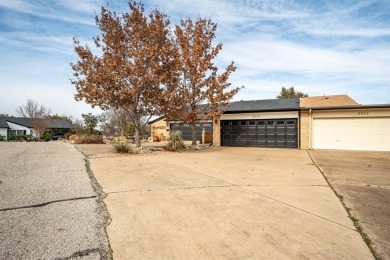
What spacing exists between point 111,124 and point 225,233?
35655mm

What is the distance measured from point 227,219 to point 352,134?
1647 cm

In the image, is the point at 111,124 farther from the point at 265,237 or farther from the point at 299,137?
the point at 265,237

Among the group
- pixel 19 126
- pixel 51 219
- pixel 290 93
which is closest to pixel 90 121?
pixel 51 219

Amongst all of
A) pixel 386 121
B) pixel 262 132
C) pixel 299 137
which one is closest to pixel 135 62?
pixel 262 132

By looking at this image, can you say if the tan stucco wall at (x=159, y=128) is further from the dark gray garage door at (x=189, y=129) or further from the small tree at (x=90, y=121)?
the small tree at (x=90, y=121)

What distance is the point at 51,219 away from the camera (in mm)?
3840

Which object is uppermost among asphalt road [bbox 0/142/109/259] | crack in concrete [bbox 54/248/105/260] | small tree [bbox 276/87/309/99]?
small tree [bbox 276/87/309/99]

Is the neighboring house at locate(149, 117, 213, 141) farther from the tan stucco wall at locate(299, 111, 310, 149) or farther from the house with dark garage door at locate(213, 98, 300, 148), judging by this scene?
the tan stucco wall at locate(299, 111, 310, 149)

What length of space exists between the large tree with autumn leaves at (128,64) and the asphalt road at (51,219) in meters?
7.95

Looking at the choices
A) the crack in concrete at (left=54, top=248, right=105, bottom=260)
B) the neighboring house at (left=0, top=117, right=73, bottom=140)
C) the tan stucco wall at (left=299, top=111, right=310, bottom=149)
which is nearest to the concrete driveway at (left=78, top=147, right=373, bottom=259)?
the crack in concrete at (left=54, top=248, right=105, bottom=260)

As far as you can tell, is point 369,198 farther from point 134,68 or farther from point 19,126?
point 19,126

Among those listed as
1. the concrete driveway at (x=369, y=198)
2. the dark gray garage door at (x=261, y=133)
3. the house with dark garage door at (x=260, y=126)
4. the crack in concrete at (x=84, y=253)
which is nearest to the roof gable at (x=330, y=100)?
the house with dark garage door at (x=260, y=126)

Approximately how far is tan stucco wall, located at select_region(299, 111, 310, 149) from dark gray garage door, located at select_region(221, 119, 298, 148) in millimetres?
433

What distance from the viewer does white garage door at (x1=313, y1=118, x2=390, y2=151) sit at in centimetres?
1611
